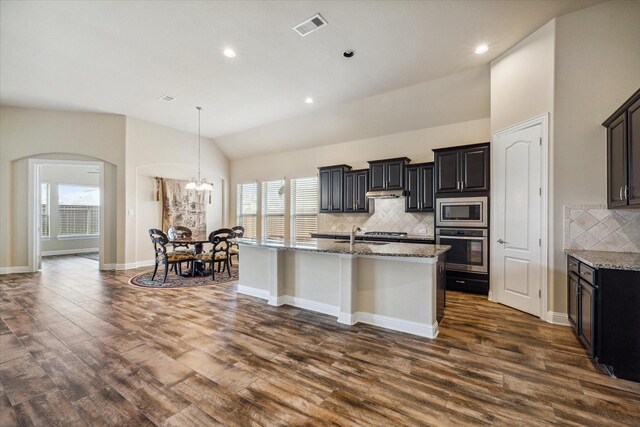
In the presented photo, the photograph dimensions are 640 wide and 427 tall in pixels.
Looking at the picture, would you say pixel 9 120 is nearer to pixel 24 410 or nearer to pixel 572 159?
pixel 24 410

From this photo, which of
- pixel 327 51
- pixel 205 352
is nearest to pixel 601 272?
pixel 205 352

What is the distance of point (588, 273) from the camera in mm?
2525

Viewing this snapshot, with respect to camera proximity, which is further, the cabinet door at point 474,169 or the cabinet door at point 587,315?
the cabinet door at point 474,169

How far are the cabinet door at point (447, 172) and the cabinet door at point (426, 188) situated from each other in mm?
237

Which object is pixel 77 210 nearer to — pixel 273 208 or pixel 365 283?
pixel 273 208

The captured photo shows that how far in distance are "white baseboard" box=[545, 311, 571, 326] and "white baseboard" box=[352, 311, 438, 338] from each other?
151 centimetres

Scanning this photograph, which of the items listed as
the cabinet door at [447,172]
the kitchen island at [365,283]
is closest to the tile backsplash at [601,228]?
the kitchen island at [365,283]

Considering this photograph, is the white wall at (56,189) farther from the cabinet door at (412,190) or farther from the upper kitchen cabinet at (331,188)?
the cabinet door at (412,190)

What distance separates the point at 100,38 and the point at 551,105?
18.6 feet

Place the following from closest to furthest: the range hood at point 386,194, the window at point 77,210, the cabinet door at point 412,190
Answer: the cabinet door at point 412,190 < the range hood at point 386,194 < the window at point 77,210

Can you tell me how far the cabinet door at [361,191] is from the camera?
6.00 m

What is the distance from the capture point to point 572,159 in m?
3.27

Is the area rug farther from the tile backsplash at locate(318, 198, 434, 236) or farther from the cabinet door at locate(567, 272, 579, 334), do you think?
the cabinet door at locate(567, 272, 579, 334)

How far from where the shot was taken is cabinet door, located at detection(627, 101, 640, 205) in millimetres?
2482
